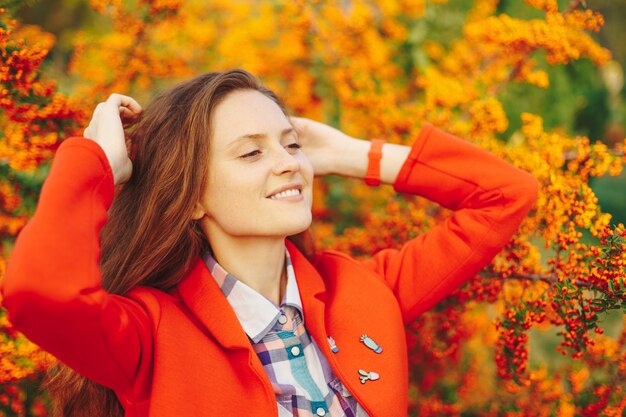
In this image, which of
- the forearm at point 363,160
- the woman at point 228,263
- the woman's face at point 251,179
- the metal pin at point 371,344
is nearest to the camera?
the woman at point 228,263

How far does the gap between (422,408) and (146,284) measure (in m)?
1.77

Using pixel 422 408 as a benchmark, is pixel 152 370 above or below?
above

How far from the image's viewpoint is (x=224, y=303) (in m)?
1.71

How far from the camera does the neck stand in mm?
1832

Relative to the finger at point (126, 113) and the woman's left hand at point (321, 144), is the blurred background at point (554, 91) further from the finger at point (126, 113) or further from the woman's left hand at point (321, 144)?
the woman's left hand at point (321, 144)

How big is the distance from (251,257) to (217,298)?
0.19 m

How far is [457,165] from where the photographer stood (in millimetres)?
2123

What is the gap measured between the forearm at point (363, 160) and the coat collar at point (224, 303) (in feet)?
1.60

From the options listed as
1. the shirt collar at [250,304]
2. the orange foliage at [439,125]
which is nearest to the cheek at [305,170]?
the shirt collar at [250,304]

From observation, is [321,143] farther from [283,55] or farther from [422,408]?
[283,55]

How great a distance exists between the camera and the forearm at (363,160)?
2.20 metres

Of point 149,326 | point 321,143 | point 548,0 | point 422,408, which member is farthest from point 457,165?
point 422,408

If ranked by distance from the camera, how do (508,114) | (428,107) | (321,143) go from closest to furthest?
(321,143), (428,107), (508,114)

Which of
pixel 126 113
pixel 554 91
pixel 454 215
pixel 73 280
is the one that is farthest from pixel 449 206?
pixel 554 91
